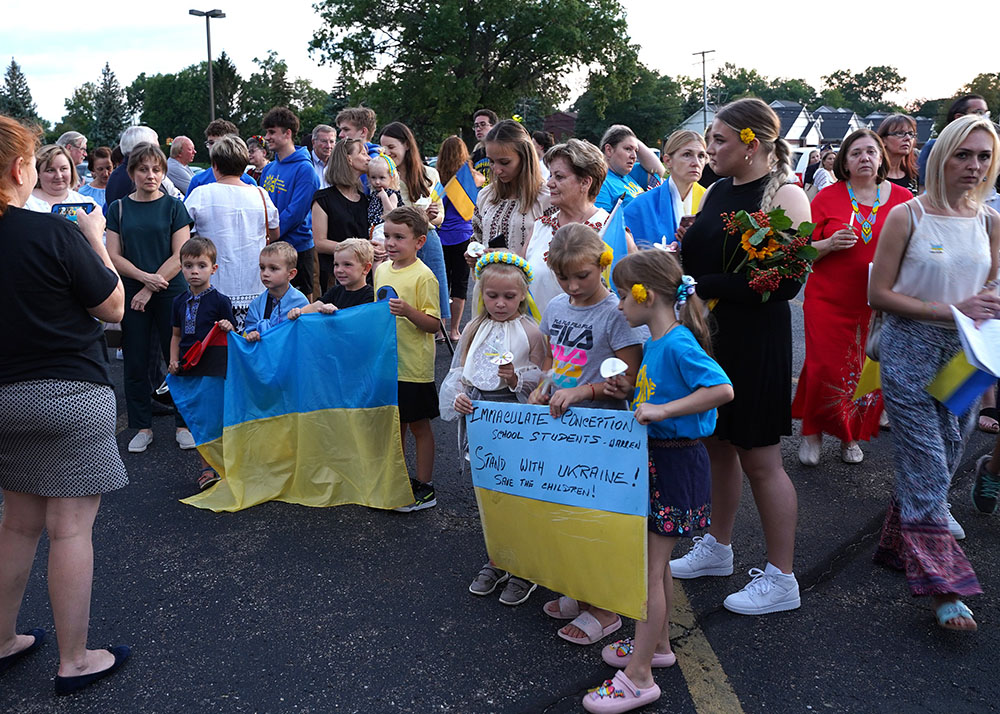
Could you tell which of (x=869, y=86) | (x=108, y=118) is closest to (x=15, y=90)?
(x=108, y=118)

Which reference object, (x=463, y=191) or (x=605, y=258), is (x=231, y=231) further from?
(x=605, y=258)

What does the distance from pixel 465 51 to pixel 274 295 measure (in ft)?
136

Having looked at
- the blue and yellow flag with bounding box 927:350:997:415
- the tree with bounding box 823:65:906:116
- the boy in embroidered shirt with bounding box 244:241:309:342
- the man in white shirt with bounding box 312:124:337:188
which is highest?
the tree with bounding box 823:65:906:116

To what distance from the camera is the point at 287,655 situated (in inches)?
127

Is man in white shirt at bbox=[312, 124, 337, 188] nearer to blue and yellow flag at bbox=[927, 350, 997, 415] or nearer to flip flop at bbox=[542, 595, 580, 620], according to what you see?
flip flop at bbox=[542, 595, 580, 620]

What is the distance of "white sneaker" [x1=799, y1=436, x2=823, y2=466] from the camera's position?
212 inches

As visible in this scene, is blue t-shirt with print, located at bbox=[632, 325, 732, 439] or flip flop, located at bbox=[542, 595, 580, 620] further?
flip flop, located at bbox=[542, 595, 580, 620]

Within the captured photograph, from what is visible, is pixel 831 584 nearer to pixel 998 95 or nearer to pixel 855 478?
pixel 855 478

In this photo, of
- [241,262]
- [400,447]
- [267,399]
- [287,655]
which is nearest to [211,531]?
[267,399]

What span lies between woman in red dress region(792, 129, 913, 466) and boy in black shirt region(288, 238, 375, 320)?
2.93 metres

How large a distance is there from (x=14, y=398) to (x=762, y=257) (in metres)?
2.84

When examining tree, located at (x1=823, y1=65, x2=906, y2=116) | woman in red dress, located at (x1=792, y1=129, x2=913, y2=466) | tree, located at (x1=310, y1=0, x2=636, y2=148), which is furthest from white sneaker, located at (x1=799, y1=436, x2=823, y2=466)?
tree, located at (x1=823, y1=65, x2=906, y2=116)

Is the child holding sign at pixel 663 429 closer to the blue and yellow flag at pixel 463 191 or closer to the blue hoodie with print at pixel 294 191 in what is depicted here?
the blue hoodie with print at pixel 294 191

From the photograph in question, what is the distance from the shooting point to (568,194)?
4027 millimetres
